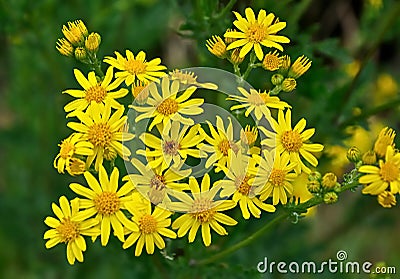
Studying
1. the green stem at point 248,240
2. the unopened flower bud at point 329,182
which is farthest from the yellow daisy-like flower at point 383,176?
the green stem at point 248,240

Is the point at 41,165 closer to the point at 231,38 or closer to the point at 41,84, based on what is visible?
the point at 41,84

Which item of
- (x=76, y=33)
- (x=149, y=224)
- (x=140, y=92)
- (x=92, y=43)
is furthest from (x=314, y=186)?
(x=76, y=33)

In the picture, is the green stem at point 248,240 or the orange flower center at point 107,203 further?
the green stem at point 248,240

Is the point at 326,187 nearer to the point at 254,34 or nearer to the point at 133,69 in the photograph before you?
the point at 254,34

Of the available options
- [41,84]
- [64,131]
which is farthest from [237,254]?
[41,84]

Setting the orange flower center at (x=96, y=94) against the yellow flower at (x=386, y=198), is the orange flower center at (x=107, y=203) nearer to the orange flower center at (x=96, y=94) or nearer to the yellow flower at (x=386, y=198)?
the orange flower center at (x=96, y=94)

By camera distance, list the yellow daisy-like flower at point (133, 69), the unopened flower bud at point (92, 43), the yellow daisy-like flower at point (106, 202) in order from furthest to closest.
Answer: the unopened flower bud at point (92, 43) → the yellow daisy-like flower at point (133, 69) → the yellow daisy-like flower at point (106, 202)
